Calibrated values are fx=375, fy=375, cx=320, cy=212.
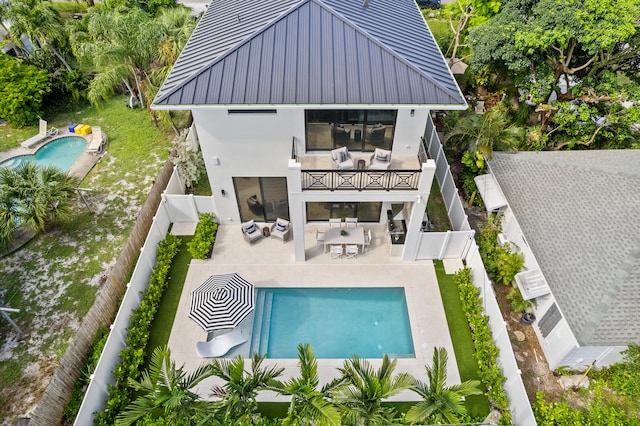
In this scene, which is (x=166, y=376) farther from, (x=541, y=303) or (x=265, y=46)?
(x=541, y=303)

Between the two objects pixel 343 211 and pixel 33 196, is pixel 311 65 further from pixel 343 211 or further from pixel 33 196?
pixel 33 196

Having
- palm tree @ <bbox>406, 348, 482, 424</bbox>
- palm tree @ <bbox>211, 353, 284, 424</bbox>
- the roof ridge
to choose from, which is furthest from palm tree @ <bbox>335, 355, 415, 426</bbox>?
the roof ridge

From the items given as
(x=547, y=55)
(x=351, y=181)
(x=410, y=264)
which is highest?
(x=547, y=55)

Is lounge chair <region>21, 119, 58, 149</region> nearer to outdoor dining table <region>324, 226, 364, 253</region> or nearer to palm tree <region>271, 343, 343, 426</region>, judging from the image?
outdoor dining table <region>324, 226, 364, 253</region>

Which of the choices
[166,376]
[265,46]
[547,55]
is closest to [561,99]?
[547,55]

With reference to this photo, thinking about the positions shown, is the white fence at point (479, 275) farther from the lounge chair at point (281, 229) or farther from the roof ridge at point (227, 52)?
the roof ridge at point (227, 52)

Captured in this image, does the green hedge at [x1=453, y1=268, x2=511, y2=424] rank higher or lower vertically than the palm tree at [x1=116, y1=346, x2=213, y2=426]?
lower
